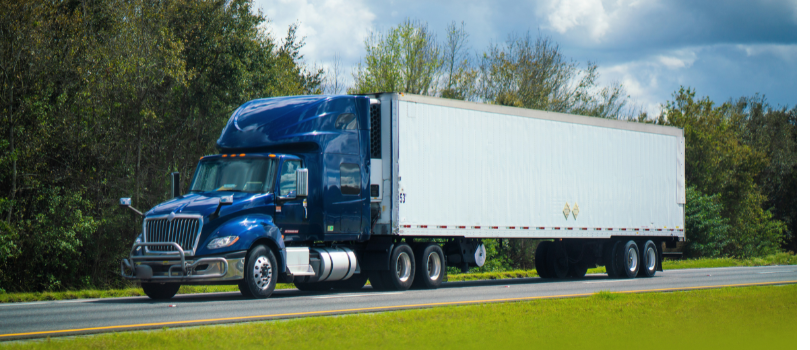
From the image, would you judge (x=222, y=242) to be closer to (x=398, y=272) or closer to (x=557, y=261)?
(x=398, y=272)

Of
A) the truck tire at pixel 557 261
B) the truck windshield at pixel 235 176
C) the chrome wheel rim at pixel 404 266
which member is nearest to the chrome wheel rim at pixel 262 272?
the truck windshield at pixel 235 176

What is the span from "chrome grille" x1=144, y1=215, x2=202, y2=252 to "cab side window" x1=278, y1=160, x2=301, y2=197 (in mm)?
2045

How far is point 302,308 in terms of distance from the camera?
47.0 feet

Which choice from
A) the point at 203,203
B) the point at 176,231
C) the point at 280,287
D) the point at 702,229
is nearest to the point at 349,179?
the point at 203,203

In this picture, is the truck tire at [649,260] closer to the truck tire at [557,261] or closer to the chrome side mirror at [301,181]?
the truck tire at [557,261]

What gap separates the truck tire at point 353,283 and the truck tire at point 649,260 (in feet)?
31.1

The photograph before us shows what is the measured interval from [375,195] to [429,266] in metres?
2.39

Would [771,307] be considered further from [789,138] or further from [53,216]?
[789,138]

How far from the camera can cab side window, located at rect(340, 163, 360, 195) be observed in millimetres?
18453

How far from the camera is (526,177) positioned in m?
21.8

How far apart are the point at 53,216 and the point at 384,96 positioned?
Result: 10.9 m

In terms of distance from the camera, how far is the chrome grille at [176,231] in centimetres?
1564

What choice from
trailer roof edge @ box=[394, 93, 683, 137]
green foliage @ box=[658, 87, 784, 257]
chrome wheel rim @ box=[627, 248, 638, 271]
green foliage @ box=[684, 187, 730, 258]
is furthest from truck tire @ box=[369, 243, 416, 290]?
green foliage @ box=[658, 87, 784, 257]

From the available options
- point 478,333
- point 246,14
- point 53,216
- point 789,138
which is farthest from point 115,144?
point 789,138
